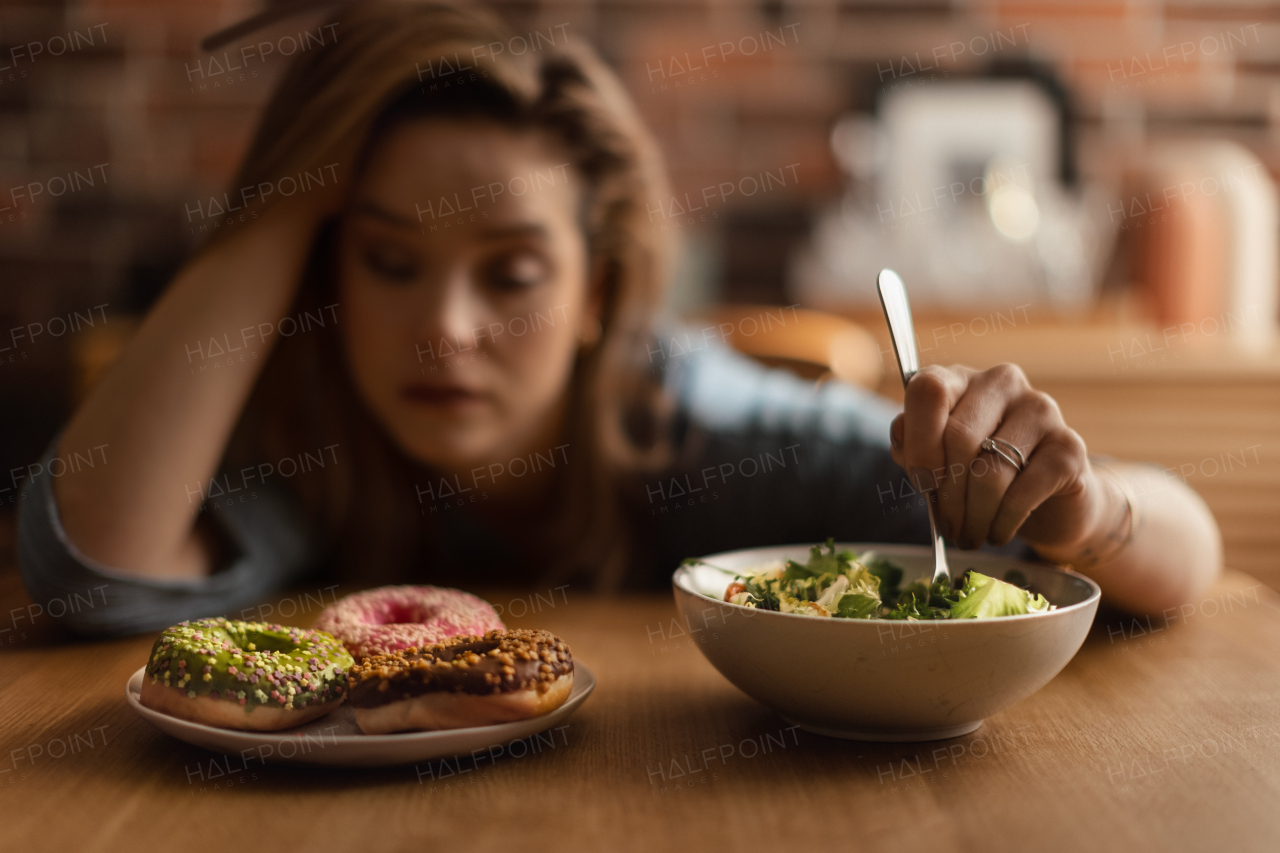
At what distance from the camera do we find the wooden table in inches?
16.8

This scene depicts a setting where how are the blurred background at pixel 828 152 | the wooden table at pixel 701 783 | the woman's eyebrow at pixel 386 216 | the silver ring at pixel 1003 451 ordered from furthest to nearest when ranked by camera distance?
1. the blurred background at pixel 828 152
2. the woman's eyebrow at pixel 386 216
3. the silver ring at pixel 1003 451
4. the wooden table at pixel 701 783

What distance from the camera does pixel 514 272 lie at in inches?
38.3

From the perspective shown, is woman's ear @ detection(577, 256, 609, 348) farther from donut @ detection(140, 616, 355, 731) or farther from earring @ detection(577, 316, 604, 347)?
donut @ detection(140, 616, 355, 731)

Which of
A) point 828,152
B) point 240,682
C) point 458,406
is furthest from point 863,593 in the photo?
point 828,152

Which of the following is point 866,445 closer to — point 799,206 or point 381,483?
point 381,483

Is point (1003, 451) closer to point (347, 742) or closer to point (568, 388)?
point (347, 742)

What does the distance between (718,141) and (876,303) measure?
579 mm

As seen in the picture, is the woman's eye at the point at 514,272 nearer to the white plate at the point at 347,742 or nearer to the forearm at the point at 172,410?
the forearm at the point at 172,410

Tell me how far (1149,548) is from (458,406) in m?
0.65

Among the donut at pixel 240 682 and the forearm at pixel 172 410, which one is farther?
the forearm at pixel 172 410

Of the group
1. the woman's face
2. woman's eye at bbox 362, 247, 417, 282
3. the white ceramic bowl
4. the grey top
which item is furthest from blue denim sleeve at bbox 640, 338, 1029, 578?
the white ceramic bowl

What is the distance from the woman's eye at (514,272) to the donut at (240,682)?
50 cm

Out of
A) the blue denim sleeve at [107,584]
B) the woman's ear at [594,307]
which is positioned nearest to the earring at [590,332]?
the woman's ear at [594,307]

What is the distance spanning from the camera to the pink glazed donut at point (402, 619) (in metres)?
0.61
